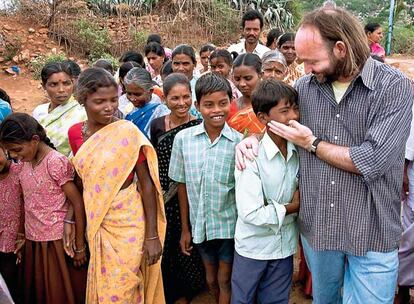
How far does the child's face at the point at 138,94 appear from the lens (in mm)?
3191

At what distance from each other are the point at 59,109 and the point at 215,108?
4.38 ft

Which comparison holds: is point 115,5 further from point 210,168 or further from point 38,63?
point 210,168

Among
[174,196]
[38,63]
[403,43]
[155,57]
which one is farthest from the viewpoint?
[403,43]

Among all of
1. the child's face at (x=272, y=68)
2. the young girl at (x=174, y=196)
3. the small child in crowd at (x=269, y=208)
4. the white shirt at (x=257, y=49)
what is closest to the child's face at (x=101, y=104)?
the young girl at (x=174, y=196)

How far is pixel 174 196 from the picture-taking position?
2822 millimetres

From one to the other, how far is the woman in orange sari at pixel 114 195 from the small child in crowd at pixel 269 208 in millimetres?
519

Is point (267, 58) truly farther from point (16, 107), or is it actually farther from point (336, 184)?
point (16, 107)

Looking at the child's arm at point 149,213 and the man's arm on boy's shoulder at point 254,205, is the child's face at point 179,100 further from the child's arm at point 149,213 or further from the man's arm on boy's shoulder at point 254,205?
the man's arm on boy's shoulder at point 254,205

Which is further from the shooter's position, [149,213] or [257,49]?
[257,49]

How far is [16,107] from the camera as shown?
8.93 meters

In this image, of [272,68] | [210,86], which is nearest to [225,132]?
[210,86]

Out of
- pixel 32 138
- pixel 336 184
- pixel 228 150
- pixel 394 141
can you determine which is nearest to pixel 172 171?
pixel 228 150

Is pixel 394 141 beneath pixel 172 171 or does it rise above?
above

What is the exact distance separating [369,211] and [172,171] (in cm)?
114
